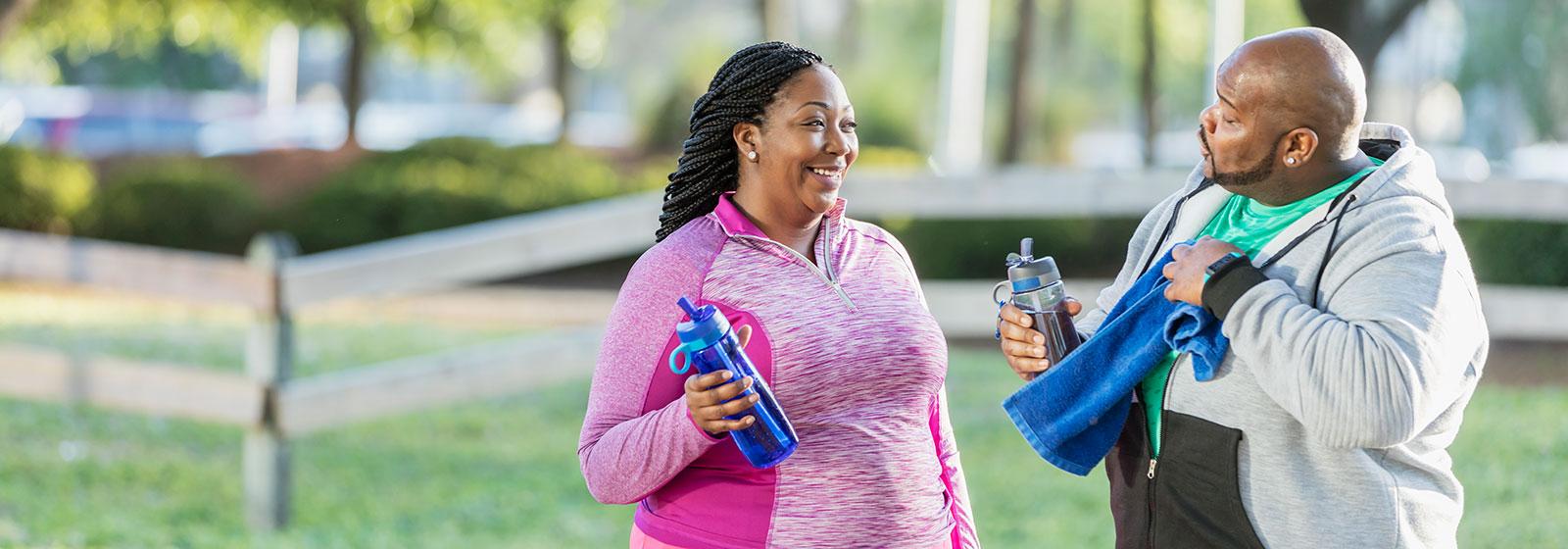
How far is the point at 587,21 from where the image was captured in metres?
20.0

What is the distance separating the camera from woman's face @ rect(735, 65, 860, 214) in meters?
2.63

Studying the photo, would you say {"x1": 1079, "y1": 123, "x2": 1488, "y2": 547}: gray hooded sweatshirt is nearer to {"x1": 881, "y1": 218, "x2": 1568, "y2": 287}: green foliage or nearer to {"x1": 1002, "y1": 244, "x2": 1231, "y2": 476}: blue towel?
{"x1": 1002, "y1": 244, "x2": 1231, "y2": 476}: blue towel

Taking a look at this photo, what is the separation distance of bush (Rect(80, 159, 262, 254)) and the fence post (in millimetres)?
10950

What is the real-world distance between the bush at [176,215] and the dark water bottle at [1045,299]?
14.8 metres

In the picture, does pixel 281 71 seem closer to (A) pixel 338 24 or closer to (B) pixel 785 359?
(A) pixel 338 24

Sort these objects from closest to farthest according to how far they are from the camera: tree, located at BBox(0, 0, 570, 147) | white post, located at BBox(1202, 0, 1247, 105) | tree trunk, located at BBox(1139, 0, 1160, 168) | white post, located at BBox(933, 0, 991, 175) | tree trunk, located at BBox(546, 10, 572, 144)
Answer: white post, located at BBox(1202, 0, 1247, 105) < white post, located at BBox(933, 0, 991, 175) < tree, located at BBox(0, 0, 570, 147) < tree trunk, located at BBox(1139, 0, 1160, 168) < tree trunk, located at BBox(546, 10, 572, 144)

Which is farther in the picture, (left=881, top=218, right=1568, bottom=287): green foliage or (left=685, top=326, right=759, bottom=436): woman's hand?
(left=881, top=218, right=1568, bottom=287): green foliage

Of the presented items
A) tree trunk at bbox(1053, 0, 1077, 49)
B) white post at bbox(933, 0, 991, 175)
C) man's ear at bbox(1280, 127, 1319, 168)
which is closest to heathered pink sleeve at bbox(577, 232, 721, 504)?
man's ear at bbox(1280, 127, 1319, 168)

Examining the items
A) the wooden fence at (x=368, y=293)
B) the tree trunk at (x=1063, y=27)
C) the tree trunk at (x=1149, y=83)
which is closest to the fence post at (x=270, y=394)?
the wooden fence at (x=368, y=293)

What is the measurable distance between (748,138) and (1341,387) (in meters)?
1.11

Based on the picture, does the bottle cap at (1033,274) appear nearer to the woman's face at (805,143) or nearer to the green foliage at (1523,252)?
the woman's face at (805,143)

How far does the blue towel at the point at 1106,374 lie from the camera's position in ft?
7.55

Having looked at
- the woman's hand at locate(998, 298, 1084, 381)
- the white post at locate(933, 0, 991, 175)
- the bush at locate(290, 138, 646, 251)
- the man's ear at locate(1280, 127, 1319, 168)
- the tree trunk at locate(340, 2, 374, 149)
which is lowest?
the woman's hand at locate(998, 298, 1084, 381)

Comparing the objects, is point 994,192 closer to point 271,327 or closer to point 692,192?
point 271,327
